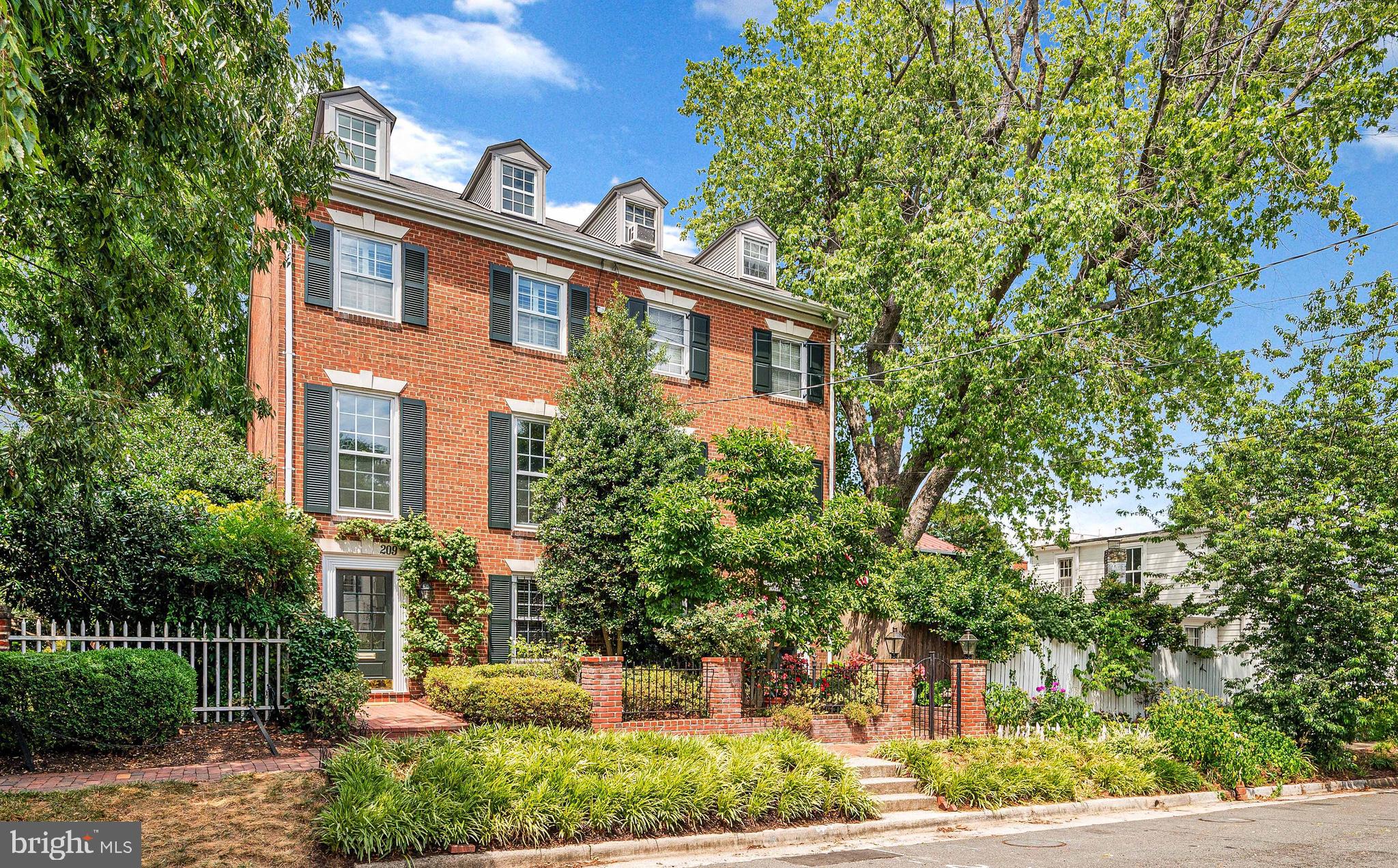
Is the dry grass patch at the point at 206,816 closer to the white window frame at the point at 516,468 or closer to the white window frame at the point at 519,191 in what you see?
the white window frame at the point at 516,468

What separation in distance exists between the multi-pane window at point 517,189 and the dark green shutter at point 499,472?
4.41 metres

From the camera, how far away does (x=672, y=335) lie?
2025cm

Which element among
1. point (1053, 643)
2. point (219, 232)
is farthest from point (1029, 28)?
point (219, 232)

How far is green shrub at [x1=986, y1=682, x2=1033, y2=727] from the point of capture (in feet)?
54.3

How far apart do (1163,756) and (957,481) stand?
9.86 m

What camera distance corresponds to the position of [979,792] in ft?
39.0

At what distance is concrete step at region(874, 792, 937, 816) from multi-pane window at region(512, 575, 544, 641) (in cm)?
763

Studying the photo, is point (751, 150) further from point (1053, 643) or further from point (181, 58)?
point (181, 58)

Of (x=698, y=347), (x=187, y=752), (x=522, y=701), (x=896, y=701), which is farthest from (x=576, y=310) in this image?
(x=187, y=752)

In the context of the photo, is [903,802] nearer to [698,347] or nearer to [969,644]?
[969,644]

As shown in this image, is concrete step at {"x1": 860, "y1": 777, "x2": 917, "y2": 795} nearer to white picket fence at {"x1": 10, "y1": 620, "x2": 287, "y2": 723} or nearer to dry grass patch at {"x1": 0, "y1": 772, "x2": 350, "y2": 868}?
dry grass patch at {"x1": 0, "y1": 772, "x2": 350, "y2": 868}

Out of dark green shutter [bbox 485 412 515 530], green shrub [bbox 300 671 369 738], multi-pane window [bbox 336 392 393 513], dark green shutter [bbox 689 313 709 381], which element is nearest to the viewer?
green shrub [bbox 300 671 369 738]

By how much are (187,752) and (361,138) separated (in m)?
11.4

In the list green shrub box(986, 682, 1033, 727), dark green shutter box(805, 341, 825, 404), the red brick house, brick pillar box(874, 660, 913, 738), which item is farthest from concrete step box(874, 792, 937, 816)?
dark green shutter box(805, 341, 825, 404)
